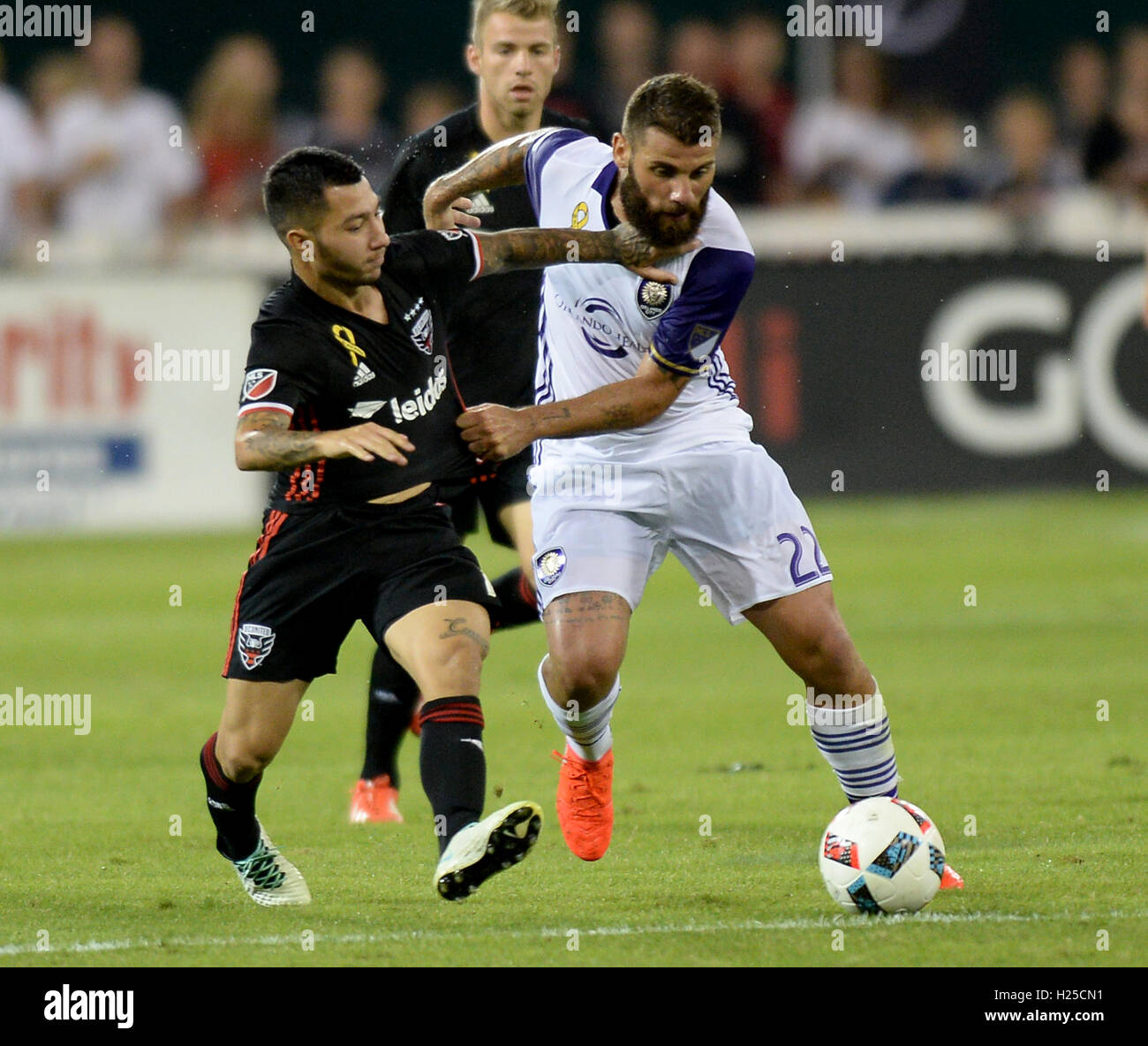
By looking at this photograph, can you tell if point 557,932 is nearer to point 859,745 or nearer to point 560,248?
point 859,745

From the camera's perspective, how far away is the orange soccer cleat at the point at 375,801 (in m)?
6.96

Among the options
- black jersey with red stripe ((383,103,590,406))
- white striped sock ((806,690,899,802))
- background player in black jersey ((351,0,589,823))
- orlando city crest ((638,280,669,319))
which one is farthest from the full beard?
black jersey with red stripe ((383,103,590,406))

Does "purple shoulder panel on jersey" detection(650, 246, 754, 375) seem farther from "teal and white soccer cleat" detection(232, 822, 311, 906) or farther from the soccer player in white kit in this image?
"teal and white soccer cleat" detection(232, 822, 311, 906)

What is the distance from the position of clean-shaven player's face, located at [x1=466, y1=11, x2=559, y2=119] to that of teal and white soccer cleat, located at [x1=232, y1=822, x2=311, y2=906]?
2.93 m

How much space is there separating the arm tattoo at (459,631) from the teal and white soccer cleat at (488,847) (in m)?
0.56

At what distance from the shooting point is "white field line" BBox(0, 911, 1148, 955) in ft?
16.4

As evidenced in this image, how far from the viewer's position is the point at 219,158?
15922 mm

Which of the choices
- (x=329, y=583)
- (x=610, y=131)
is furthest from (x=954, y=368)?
(x=329, y=583)

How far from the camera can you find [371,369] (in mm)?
5492

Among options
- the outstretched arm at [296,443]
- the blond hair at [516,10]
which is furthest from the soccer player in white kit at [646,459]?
the blond hair at [516,10]

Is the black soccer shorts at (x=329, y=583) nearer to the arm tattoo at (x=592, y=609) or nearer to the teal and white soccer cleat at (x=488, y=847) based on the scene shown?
the arm tattoo at (x=592, y=609)

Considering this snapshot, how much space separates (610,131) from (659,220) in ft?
33.6
